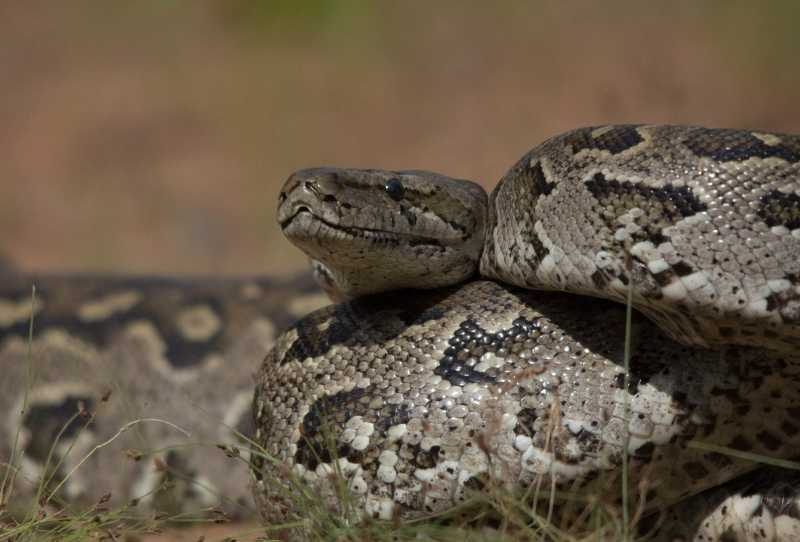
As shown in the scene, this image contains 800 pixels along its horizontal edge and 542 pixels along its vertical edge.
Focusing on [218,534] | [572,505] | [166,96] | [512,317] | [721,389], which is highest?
[166,96]

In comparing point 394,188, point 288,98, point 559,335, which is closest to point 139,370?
point 394,188

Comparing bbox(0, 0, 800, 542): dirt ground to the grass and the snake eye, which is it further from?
the grass

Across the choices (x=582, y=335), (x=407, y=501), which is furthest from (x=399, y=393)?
(x=582, y=335)

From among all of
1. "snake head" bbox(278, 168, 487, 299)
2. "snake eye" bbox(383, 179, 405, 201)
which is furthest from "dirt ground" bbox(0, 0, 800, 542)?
"snake eye" bbox(383, 179, 405, 201)

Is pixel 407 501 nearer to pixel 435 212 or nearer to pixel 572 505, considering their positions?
pixel 572 505

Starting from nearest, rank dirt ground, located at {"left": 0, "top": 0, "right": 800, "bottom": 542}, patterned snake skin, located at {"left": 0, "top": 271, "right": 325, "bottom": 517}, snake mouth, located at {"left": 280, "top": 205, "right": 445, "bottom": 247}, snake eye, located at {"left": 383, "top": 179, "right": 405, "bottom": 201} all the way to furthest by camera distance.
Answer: snake mouth, located at {"left": 280, "top": 205, "right": 445, "bottom": 247} → snake eye, located at {"left": 383, "top": 179, "right": 405, "bottom": 201} → patterned snake skin, located at {"left": 0, "top": 271, "right": 325, "bottom": 517} → dirt ground, located at {"left": 0, "top": 0, "right": 800, "bottom": 542}

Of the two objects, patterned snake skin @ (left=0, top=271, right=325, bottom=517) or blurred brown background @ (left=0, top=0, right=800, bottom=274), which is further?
blurred brown background @ (left=0, top=0, right=800, bottom=274)

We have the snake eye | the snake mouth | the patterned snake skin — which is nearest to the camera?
the snake mouth

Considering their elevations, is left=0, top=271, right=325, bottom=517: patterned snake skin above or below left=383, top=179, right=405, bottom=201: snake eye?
below
